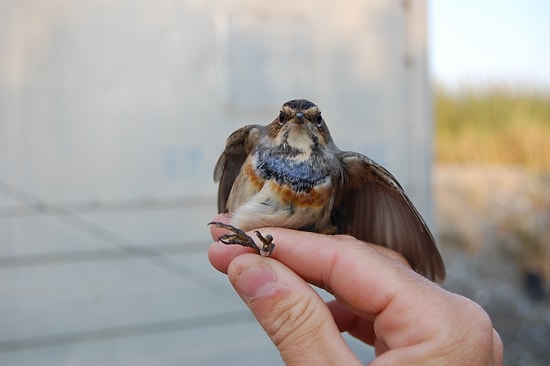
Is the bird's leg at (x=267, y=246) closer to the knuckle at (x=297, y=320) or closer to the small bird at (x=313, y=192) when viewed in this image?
the small bird at (x=313, y=192)

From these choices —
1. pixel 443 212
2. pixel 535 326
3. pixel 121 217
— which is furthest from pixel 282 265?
pixel 443 212

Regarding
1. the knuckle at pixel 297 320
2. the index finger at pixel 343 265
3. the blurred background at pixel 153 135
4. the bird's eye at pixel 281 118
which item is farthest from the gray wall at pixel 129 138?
the knuckle at pixel 297 320

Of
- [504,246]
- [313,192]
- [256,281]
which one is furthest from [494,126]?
[256,281]

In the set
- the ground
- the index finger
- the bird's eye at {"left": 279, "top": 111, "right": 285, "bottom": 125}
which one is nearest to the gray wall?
the bird's eye at {"left": 279, "top": 111, "right": 285, "bottom": 125}

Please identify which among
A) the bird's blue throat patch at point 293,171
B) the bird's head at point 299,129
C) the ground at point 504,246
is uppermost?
the bird's head at point 299,129

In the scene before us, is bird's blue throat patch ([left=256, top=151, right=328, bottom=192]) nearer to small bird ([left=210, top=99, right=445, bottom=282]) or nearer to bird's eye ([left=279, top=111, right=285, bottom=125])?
small bird ([left=210, top=99, right=445, bottom=282])
